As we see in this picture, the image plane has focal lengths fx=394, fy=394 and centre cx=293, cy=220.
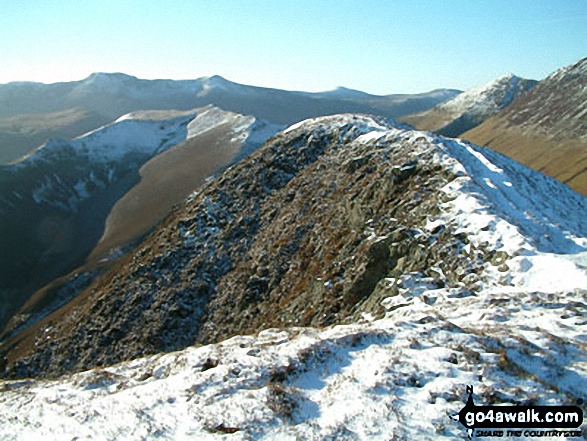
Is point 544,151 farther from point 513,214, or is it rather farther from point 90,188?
point 90,188

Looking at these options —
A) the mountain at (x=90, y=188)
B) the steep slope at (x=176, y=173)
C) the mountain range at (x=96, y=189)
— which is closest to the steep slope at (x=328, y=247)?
the mountain range at (x=96, y=189)

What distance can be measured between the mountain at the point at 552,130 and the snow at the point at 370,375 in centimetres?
10798

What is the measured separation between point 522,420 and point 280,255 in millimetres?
21857

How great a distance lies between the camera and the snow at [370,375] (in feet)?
30.2

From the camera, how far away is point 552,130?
503 feet

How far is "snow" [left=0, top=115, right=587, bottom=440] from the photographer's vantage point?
9.20 m

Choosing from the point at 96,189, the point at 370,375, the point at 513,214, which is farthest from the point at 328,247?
the point at 96,189

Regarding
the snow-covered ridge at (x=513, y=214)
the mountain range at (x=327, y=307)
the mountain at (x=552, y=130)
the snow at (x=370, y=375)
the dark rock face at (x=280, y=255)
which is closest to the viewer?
the snow at (x=370, y=375)

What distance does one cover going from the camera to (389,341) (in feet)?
40.0

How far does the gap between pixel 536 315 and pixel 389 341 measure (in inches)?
207

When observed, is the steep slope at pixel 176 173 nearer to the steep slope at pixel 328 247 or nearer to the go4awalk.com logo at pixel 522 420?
the steep slope at pixel 328 247

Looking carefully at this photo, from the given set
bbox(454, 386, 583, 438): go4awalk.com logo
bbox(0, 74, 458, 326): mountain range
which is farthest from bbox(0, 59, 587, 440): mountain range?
bbox(0, 74, 458, 326): mountain range

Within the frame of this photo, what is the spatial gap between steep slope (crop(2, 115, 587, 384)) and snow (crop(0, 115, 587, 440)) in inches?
14.0

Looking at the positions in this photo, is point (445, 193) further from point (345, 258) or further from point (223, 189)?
point (223, 189)
